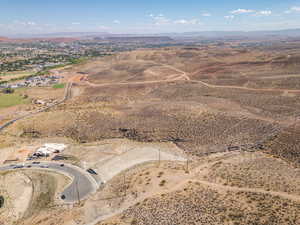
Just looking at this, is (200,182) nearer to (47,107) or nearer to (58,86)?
(47,107)

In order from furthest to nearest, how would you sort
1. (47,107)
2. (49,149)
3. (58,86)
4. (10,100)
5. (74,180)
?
(58,86) < (10,100) < (47,107) < (49,149) < (74,180)

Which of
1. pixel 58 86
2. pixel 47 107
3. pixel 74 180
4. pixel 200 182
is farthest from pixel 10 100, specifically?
pixel 200 182

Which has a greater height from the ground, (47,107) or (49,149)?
(47,107)

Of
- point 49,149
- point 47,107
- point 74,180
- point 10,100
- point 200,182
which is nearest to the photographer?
point 200,182

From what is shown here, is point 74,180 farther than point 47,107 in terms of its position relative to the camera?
No

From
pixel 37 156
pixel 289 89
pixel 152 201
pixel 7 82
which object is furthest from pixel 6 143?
pixel 289 89

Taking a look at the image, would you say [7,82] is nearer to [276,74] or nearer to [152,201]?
[152,201]

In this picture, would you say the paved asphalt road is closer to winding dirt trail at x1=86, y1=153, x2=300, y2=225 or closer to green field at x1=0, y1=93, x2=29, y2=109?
winding dirt trail at x1=86, y1=153, x2=300, y2=225
